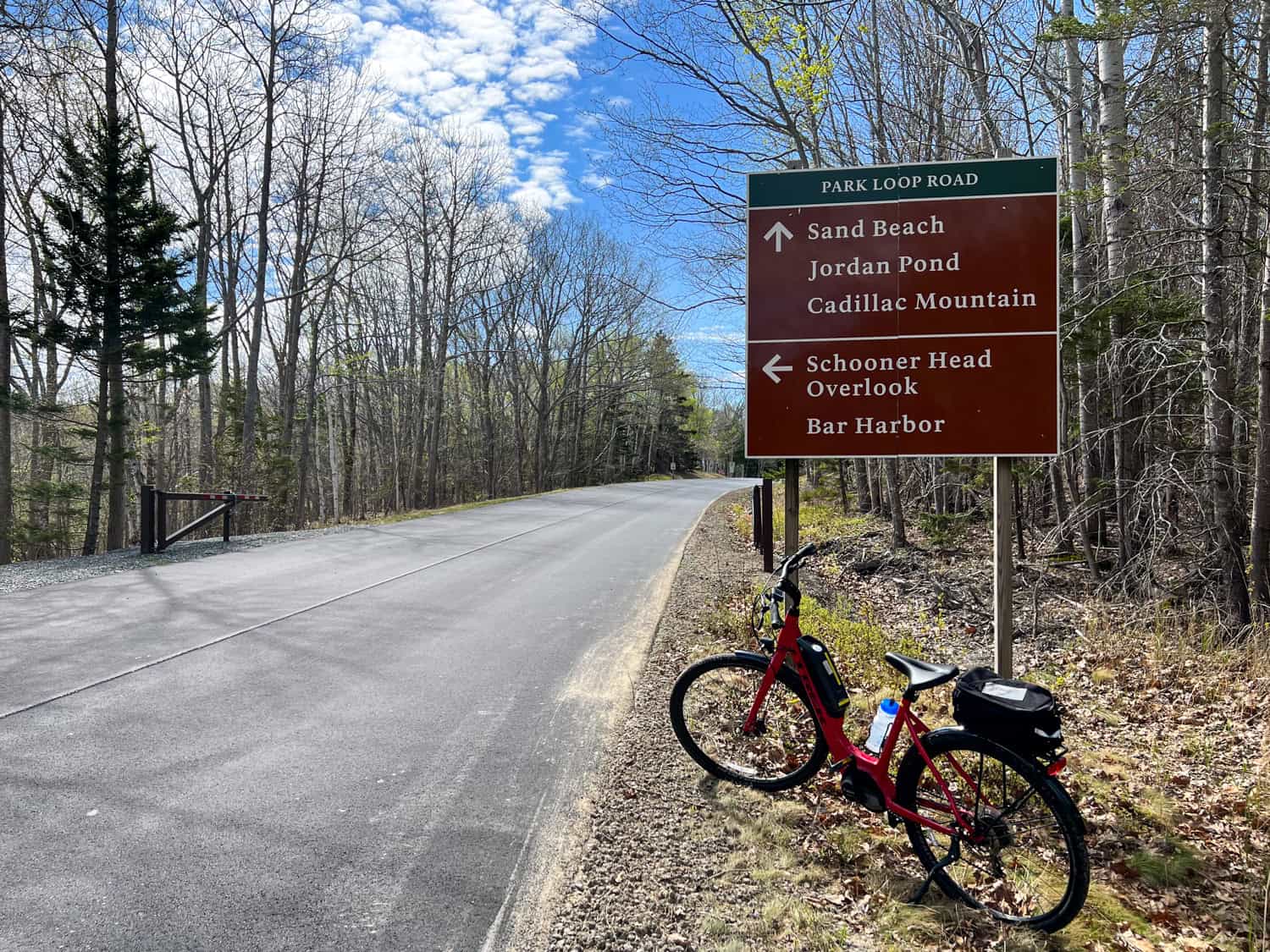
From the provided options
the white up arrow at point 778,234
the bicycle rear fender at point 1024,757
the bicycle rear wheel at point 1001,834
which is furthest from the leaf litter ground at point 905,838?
the white up arrow at point 778,234

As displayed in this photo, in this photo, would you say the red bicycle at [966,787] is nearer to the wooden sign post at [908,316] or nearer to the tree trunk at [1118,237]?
the wooden sign post at [908,316]

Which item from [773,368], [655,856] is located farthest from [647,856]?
[773,368]

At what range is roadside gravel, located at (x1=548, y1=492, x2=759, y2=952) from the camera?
2789 millimetres

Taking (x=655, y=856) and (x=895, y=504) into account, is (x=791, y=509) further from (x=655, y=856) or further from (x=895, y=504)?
(x=895, y=504)

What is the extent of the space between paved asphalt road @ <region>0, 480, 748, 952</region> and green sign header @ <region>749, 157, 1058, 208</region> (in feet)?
12.3

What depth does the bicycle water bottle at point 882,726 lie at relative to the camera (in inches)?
128

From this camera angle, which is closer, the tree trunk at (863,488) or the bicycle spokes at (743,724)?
the bicycle spokes at (743,724)

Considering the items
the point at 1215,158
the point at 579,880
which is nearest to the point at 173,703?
the point at 579,880

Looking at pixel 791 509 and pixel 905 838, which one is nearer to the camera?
pixel 905 838

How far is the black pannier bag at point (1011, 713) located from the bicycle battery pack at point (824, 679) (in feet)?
2.38

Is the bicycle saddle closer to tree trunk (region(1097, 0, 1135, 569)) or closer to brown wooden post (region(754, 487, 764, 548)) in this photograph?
tree trunk (region(1097, 0, 1135, 569))

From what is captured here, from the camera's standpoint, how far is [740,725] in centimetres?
430

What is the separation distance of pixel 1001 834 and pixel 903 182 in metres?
3.61

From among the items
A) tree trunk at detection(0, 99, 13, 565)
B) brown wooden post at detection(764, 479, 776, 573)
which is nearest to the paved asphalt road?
brown wooden post at detection(764, 479, 776, 573)
